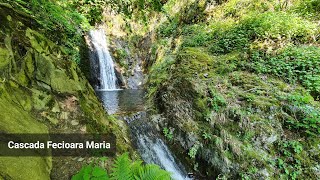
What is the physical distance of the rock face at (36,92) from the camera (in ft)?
7.08

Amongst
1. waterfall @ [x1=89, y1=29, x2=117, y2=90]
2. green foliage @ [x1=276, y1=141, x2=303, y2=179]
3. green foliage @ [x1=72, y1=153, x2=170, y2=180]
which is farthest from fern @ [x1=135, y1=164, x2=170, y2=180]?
A: waterfall @ [x1=89, y1=29, x2=117, y2=90]

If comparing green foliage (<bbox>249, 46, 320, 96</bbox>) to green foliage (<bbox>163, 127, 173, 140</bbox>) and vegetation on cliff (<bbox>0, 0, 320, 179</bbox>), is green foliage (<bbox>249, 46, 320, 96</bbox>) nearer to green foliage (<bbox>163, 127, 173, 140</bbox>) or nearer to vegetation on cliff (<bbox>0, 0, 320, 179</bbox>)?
vegetation on cliff (<bbox>0, 0, 320, 179</bbox>)

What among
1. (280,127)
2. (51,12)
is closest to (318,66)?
(280,127)

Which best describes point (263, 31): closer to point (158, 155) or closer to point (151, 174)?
point (158, 155)

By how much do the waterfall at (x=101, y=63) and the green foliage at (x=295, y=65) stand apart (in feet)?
25.9

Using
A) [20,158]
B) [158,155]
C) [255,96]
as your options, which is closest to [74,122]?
[20,158]

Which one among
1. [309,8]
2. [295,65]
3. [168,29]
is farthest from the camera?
[168,29]

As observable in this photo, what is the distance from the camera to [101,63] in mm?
12438

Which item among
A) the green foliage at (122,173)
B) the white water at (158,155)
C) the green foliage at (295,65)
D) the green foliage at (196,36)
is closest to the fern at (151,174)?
the green foliage at (122,173)

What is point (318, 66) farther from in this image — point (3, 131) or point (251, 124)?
point (3, 131)

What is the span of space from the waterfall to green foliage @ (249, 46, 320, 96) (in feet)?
25.9

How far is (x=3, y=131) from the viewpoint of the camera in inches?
76.7

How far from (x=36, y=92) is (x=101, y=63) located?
9812 mm

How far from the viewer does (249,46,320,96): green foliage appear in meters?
5.32
